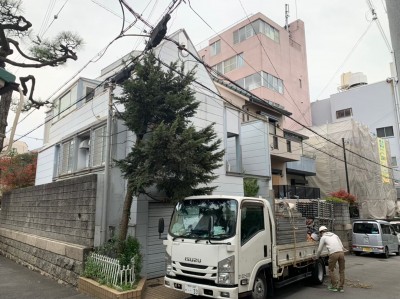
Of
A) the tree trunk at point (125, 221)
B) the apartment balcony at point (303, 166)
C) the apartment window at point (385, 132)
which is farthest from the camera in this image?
the apartment window at point (385, 132)

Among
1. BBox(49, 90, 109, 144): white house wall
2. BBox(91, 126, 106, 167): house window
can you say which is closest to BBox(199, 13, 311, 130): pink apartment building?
BBox(49, 90, 109, 144): white house wall

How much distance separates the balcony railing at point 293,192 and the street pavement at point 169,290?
9476 mm

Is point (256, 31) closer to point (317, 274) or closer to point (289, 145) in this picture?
point (289, 145)

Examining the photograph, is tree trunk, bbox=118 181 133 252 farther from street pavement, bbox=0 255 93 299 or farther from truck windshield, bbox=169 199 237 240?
street pavement, bbox=0 255 93 299

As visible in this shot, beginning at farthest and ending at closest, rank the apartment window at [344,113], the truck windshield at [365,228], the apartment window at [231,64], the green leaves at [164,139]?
1. the apartment window at [344,113]
2. the apartment window at [231,64]
3. the truck windshield at [365,228]
4. the green leaves at [164,139]

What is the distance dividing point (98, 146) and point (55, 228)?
3297 mm

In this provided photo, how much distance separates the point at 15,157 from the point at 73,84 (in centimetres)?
986

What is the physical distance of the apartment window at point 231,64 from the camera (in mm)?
32344

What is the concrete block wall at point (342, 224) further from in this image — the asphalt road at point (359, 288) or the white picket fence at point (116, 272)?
the white picket fence at point (116, 272)

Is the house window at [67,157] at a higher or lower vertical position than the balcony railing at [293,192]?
higher

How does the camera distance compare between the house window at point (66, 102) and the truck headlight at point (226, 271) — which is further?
the house window at point (66, 102)

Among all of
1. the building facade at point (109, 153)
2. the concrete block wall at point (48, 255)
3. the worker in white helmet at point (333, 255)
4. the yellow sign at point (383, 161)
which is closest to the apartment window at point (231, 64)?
the yellow sign at point (383, 161)

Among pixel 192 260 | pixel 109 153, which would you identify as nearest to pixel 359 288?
pixel 192 260

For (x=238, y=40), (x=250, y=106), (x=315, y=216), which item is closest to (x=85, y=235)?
(x=315, y=216)
